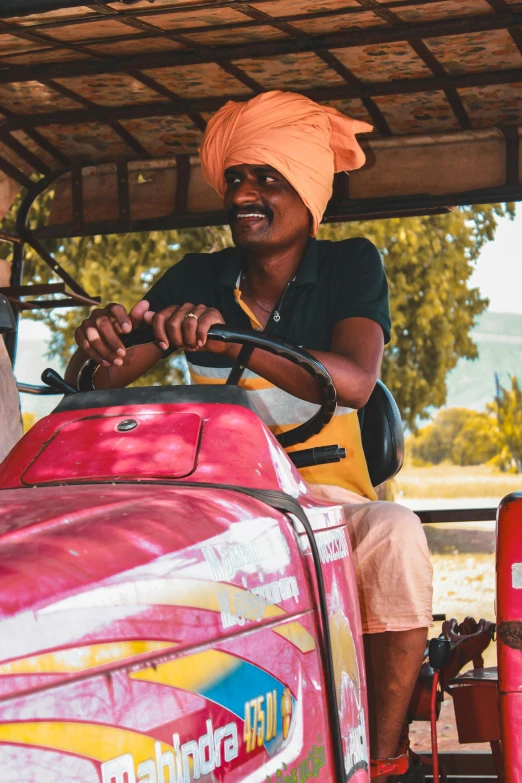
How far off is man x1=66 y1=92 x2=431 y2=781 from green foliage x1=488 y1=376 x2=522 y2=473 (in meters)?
15.8

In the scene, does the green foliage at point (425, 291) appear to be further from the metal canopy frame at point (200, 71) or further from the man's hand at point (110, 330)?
the man's hand at point (110, 330)

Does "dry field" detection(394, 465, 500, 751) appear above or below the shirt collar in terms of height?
below

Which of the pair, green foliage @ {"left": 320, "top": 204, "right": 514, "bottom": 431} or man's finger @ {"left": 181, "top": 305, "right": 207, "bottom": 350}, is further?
green foliage @ {"left": 320, "top": 204, "right": 514, "bottom": 431}

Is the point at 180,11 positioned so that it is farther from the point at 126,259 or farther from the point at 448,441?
the point at 448,441

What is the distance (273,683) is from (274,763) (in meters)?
0.11

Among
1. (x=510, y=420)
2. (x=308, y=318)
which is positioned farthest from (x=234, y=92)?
(x=510, y=420)

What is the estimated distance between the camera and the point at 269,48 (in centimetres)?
326

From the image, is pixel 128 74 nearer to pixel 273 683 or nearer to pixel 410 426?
pixel 273 683

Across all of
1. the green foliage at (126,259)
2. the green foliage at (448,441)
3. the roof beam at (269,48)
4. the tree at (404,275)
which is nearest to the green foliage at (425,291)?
the tree at (404,275)

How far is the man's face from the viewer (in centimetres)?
309

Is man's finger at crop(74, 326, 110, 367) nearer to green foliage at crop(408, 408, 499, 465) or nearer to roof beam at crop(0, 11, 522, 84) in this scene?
roof beam at crop(0, 11, 522, 84)

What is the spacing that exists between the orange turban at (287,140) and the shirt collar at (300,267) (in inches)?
3.7

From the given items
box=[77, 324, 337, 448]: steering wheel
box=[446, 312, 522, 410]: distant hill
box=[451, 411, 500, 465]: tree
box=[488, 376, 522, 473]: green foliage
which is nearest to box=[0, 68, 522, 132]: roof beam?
box=[77, 324, 337, 448]: steering wheel

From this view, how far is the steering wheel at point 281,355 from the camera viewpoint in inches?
83.4
